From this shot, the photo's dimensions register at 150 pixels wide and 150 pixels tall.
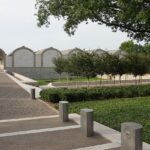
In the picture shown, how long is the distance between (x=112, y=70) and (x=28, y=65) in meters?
34.8

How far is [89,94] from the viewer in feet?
64.2

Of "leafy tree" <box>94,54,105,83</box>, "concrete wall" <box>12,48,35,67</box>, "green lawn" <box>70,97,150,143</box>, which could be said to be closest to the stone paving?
"green lawn" <box>70,97,150,143</box>

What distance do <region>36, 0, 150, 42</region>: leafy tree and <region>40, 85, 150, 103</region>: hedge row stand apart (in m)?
2.88

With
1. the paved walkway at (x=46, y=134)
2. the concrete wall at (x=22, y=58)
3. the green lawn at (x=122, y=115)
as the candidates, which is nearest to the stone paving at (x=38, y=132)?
the paved walkway at (x=46, y=134)

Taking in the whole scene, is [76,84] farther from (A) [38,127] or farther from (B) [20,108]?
(A) [38,127]

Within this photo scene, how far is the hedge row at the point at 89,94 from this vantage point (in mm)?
18466

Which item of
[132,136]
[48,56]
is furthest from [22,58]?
[132,136]

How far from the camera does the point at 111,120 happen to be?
1230cm

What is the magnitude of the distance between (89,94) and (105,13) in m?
5.21

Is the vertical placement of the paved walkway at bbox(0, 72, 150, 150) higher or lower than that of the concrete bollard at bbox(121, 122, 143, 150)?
lower

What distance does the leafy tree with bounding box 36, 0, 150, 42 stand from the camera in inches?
490

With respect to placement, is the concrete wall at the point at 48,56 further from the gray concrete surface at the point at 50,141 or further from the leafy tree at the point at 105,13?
the gray concrete surface at the point at 50,141

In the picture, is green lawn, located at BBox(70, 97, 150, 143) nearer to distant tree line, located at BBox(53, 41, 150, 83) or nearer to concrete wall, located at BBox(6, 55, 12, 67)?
distant tree line, located at BBox(53, 41, 150, 83)

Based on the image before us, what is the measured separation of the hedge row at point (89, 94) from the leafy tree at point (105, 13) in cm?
288
